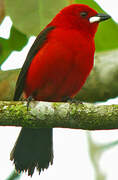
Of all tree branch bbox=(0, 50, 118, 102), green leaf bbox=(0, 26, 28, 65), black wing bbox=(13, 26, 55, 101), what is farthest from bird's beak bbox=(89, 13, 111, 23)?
green leaf bbox=(0, 26, 28, 65)

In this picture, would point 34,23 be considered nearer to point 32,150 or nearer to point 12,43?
point 12,43

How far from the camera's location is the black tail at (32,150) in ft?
13.2

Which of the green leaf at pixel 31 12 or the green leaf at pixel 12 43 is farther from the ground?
the green leaf at pixel 31 12

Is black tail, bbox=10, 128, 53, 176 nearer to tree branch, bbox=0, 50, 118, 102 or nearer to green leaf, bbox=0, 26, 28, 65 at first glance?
tree branch, bbox=0, 50, 118, 102

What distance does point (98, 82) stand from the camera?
13.1 ft

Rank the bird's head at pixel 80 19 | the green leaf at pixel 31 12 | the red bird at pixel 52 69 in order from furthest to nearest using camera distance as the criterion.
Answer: the bird's head at pixel 80 19 < the red bird at pixel 52 69 < the green leaf at pixel 31 12

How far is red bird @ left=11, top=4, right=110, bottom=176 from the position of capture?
3.72 metres

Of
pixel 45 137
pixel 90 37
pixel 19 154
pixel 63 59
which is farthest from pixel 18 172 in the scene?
pixel 90 37

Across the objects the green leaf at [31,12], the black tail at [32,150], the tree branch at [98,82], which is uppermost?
the green leaf at [31,12]

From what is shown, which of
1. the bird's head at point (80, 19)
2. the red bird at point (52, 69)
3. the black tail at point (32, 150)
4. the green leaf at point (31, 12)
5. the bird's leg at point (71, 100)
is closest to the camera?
the bird's leg at point (71, 100)

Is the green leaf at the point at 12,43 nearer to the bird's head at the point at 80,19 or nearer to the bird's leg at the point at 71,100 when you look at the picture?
the bird's head at the point at 80,19

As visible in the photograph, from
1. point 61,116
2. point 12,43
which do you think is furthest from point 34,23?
point 61,116

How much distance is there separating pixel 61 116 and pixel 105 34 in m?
1.34

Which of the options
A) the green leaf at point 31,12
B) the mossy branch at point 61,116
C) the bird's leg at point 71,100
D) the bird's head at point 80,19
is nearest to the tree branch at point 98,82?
the bird's leg at point 71,100
